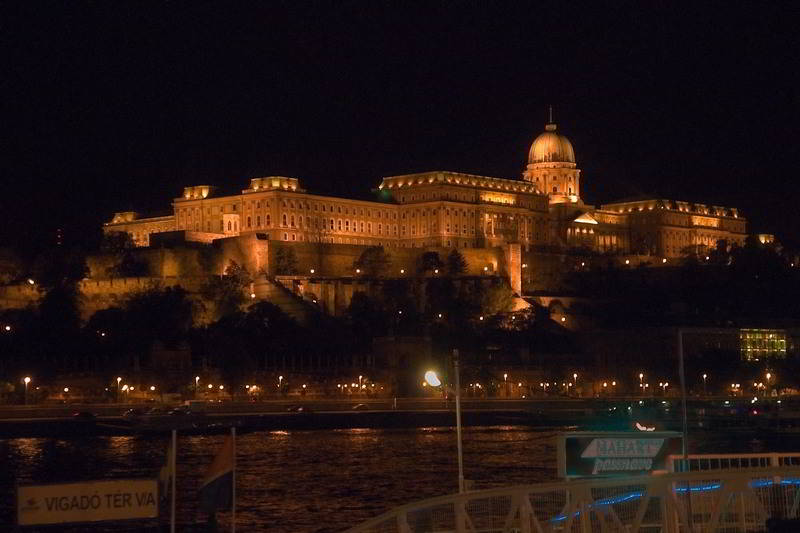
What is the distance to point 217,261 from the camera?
111 m

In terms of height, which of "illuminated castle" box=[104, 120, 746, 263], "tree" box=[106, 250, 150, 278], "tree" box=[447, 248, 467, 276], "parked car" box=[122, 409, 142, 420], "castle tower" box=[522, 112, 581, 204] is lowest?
"parked car" box=[122, 409, 142, 420]

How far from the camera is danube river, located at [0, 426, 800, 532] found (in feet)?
136

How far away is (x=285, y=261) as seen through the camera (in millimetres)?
113125

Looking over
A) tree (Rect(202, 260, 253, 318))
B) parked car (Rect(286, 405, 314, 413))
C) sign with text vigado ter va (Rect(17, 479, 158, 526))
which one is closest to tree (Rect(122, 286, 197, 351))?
tree (Rect(202, 260, 253, 318))

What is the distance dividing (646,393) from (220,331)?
88.0 feet

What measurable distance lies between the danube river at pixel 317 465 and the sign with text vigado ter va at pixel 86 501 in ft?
49.4

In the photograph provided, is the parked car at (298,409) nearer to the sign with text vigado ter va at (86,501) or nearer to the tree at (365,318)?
the tree at (365,318)

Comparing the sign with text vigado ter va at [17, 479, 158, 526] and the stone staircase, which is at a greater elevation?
the stone staircase

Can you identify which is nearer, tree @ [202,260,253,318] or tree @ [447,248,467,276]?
tree @ [202,260,253,318]

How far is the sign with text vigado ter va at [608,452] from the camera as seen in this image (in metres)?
21.8

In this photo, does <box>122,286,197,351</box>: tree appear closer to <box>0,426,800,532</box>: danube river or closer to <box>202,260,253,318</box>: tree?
<box>202,260,253,318</box>: tree

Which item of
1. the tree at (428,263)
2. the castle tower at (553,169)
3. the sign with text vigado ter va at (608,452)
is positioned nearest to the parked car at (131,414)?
the tree at (428,263)

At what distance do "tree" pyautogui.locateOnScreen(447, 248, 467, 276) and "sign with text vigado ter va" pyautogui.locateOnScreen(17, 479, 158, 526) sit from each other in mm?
97896

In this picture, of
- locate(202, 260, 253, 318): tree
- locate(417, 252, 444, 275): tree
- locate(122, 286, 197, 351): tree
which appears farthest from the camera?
locate(417, 252, 444, 275): tree
